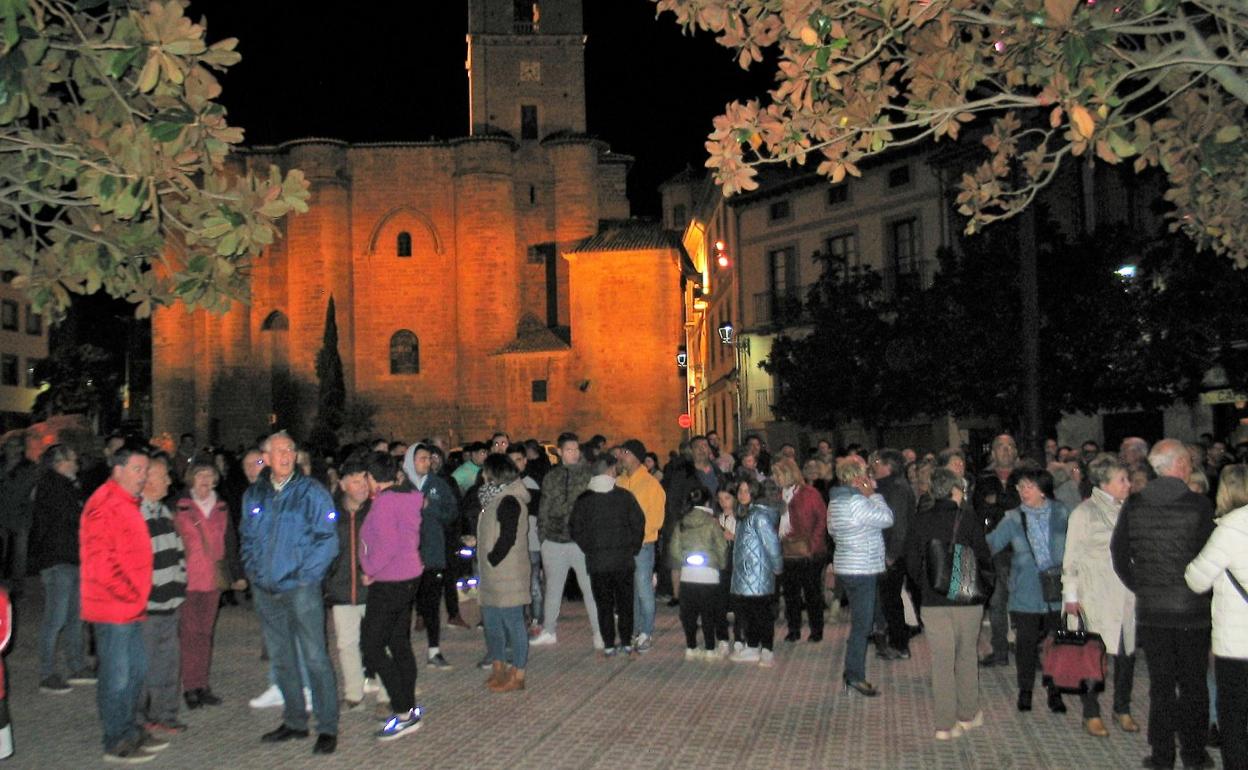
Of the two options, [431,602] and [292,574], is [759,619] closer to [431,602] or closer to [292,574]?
[431,602]

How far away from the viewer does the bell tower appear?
60.3m

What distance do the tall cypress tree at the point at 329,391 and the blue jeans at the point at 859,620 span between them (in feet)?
150

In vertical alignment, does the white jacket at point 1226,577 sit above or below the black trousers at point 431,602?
above

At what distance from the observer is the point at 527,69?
60.7 m

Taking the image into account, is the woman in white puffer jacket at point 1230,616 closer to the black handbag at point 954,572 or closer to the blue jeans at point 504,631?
the black handbag at point 954,572

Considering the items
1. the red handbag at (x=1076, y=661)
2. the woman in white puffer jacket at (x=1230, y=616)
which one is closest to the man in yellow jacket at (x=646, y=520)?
the red handbag at (x=1076, y=661)

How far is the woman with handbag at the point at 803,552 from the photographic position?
12242mm

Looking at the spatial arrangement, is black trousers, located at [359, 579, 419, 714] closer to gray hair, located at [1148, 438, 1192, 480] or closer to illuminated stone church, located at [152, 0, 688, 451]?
gray hair, located at [1148, 438, 1192, 480]

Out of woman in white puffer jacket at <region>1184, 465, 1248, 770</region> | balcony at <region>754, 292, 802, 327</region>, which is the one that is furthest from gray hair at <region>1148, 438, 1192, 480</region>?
balcony at <region>754, 292, 802, 327</region>

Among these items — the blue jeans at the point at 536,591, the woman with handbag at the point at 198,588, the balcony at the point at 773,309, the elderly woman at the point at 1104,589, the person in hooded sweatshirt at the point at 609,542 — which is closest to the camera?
the elderly woman at the point at 1104,589

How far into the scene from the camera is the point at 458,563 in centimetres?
1351

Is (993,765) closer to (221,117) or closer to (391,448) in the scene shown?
(221,117)

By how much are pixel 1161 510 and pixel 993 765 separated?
1.78m

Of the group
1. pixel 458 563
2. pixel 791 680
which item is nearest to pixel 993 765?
pixel 791 680
